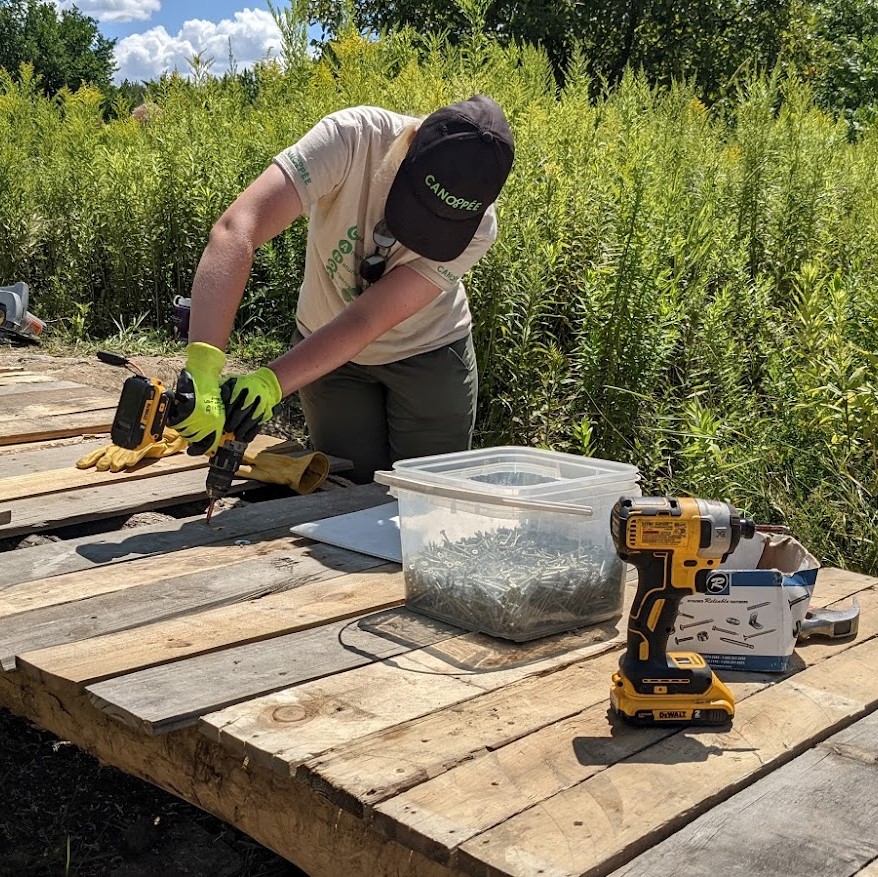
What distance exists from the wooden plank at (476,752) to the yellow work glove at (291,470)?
1531 mm

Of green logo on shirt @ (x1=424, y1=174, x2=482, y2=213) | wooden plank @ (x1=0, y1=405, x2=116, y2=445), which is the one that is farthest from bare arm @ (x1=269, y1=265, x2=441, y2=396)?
wooden plank @ (x1=0, y1=405, x2=116, y2=445)

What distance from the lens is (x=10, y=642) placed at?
2162mm

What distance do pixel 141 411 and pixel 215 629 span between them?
2.00ft

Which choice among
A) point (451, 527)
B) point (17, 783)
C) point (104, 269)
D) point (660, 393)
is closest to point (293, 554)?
point (451, 527)

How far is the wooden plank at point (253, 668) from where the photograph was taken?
1864 millimetres

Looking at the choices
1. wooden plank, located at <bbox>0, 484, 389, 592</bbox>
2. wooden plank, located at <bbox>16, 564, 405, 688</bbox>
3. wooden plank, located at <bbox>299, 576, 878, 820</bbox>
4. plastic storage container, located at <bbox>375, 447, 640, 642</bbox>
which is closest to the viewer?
wooden plank, located at <bbox>299, 576, 878, 820</bbox>

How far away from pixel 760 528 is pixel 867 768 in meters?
0.65

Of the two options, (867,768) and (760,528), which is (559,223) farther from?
(867,768)

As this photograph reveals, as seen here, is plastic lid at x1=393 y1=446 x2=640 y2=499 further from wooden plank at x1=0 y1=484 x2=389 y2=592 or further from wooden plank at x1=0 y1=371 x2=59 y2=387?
wooden plank at x1=0 y1=371 x2=59 y2=387

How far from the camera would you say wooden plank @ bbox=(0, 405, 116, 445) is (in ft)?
12.8

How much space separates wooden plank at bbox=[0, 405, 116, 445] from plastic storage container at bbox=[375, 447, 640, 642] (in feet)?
6.67

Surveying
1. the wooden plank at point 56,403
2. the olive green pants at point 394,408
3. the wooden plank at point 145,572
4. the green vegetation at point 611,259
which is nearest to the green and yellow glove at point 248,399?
the wooden plank at point 145,572

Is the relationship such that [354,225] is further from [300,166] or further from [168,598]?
[168,598]

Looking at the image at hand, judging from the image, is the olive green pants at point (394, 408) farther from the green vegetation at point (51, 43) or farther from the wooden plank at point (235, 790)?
the green vegetation at point (51, 43)
